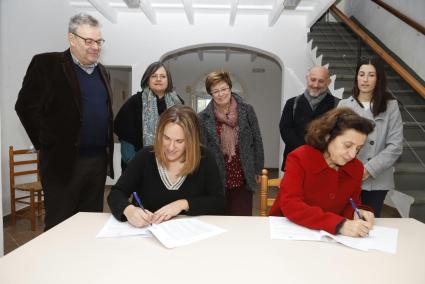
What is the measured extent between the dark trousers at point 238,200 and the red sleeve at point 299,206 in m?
0.74

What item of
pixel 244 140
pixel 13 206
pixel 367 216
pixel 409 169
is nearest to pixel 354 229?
pixel 367 216

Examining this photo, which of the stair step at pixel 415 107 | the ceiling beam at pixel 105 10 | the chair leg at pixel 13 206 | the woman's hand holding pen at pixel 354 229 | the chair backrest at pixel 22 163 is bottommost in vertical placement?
the chair leg at pixel 13 206

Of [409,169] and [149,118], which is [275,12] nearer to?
[409,169]

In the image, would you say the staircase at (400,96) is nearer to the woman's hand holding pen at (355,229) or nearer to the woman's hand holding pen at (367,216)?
the woman's hand holding pen at (367,216)

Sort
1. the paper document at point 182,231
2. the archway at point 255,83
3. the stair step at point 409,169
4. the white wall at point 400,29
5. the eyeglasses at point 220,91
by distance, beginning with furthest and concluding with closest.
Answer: the archway at point 255,83 → the white wall at point 400,29 → the stair step at point 409,169 → the eyeglasses at point 220,91 → the paper document at point 182,231

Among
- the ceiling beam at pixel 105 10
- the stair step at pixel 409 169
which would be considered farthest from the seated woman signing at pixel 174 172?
the ceiling beam at pixel 105 10

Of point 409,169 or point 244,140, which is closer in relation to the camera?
point 244,140

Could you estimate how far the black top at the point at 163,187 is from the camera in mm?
1538

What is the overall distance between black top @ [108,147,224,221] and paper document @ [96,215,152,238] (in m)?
0.16

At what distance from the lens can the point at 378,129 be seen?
2.04m

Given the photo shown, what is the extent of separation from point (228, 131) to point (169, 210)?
97cm

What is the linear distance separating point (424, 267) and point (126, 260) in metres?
0.93

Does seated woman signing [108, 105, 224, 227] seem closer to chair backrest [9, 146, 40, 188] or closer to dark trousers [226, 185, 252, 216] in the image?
dark trousers [226, 185, 252, 216]

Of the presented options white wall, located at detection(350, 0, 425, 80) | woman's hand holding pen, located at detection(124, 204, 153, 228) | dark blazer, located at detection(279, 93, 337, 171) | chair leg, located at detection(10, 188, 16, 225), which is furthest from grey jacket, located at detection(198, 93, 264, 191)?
white wall, located at detection(350, 0, 425, 80)
